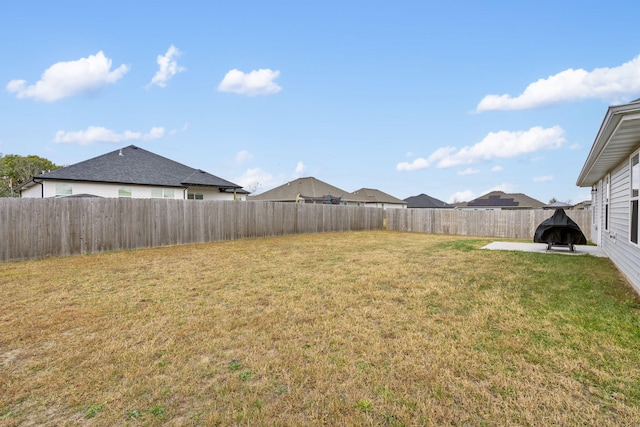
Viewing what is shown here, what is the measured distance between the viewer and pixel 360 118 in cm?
1817

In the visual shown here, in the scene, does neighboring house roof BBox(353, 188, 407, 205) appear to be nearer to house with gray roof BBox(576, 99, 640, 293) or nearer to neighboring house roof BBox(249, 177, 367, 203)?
neighboring house roof BBox(249, 177, 367, 203)

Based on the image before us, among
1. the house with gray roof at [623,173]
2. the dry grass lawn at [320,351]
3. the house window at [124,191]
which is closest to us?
the dry grass lawn at [320,351]

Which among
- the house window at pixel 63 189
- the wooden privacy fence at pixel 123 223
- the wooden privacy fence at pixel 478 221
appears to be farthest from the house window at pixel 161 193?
A: the wooden privacy fence at pixel 478 221

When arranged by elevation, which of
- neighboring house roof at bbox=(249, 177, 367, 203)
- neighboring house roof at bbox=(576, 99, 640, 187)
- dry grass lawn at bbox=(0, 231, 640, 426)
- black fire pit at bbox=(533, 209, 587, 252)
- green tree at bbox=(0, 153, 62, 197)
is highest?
green tree at bbox=(0, 153, 62, 197)

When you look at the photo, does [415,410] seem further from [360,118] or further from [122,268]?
[360,118]

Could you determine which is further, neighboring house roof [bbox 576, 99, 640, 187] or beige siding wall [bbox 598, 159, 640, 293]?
beige siding wall [bbox 598, 159, 640, 293]

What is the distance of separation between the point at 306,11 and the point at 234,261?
32.6 feet

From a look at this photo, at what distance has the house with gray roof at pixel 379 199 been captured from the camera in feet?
128

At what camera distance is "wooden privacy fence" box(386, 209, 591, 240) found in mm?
15844

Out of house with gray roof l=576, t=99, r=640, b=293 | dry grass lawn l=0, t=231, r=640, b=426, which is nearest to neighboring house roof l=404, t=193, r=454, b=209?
house with gray roof l=576, t=99, r=640, b=293

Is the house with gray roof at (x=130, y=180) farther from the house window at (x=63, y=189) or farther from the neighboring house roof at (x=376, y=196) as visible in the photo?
the neighboring house roof at (x=376, y=196)

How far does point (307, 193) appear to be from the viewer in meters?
30.7

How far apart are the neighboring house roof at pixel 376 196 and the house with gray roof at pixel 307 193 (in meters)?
4.75

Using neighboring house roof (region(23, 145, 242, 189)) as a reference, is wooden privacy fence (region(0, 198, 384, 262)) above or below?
below
